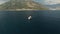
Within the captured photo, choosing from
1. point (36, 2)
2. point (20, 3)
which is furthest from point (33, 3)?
point (20, 3)

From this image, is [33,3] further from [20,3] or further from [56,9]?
[56,9]

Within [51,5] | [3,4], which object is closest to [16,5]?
[3,4]

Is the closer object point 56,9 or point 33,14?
point 56,9

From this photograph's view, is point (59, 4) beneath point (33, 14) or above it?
above

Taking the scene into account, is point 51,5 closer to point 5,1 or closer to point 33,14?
point 33,14

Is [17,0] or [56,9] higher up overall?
[17,0]

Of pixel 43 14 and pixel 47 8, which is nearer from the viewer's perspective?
pixel 47 8

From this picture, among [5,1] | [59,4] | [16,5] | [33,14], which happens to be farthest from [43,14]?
[5,1]

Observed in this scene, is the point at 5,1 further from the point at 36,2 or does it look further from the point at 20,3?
the point at 36,2
